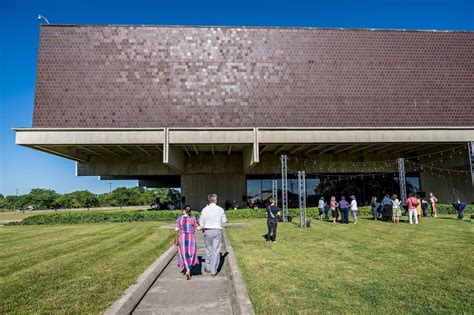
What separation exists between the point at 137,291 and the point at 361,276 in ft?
14.4

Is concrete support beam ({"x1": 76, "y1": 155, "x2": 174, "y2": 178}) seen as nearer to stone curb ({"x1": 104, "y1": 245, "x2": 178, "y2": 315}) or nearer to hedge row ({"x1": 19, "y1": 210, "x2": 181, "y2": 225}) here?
hedge row ({"x1": 19, "y1": 210, "x2": 181, "y2": 225})

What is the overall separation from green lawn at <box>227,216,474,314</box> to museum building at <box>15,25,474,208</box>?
1740cm

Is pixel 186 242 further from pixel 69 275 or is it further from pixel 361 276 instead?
pixel 361 276

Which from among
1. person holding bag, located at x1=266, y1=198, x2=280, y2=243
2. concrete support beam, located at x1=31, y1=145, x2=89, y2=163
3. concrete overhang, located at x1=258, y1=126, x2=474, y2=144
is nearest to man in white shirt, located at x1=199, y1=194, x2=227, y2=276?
person holding bag, located at x1=266, y1=198, x2=280, y2=243

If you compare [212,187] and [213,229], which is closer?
[213,229]

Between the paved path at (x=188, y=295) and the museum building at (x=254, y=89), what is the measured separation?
19.5m

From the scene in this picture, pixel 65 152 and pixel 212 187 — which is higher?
pixel 65 152

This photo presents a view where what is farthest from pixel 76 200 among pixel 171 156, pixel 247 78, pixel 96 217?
pixel 247 78

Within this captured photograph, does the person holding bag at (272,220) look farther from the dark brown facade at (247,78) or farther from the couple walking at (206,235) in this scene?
the dark brown facade at (247,78)

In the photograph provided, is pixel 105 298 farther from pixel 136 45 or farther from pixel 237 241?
pixel 136 45

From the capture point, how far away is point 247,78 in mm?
30172

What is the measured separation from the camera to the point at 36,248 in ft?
38.6

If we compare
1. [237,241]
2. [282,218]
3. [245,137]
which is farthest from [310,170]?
[237,241]

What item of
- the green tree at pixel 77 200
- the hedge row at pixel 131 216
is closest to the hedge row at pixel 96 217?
the hedge row at pixel 131 216
